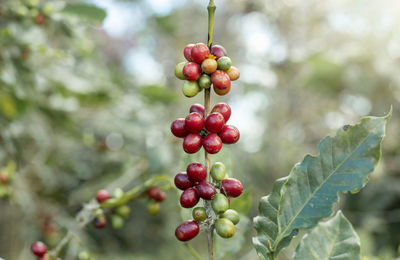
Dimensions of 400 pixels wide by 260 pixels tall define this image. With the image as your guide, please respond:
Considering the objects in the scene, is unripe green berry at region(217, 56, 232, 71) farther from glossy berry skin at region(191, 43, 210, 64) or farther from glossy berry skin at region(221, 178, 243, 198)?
glossy berry skin at region(221, 178, 243, 198)

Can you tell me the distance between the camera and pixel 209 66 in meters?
0.55

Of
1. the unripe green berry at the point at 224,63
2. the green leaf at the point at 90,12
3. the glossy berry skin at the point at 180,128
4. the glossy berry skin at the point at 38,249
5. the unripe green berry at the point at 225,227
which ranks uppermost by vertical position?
the green leaf at the point at 90,12

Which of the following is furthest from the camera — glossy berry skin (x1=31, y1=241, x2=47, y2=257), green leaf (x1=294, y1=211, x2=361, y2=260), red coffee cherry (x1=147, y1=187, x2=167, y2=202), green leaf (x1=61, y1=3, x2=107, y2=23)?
green leaf (x1=61, y1=3, x2=107, y2=23)

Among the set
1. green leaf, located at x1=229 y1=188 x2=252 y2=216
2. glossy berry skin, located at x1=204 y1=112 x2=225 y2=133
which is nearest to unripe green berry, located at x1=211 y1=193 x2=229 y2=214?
glossy berry skin, located at x1=204 y1=112 x2=225 y2=133

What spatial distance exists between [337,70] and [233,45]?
2072mm

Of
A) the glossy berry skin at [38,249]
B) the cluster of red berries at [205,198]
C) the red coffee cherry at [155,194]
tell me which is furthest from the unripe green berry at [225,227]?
the glossy berry skin at [38,249]

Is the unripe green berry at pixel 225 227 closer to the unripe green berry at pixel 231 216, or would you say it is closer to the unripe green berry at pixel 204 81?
the unripe green berry at pixel 231 216

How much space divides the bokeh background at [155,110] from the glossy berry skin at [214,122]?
0.16 meters

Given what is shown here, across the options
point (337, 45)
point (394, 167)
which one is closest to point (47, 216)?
point (394, 167)

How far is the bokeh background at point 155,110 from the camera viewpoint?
1.29 m

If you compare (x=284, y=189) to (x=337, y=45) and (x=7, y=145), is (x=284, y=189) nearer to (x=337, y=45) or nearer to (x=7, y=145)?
(x=7, y=145)

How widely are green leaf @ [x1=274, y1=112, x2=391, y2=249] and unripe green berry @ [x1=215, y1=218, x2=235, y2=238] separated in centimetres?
8

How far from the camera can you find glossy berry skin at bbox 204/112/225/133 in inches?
21.4

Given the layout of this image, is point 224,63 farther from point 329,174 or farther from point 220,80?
point 329,174
